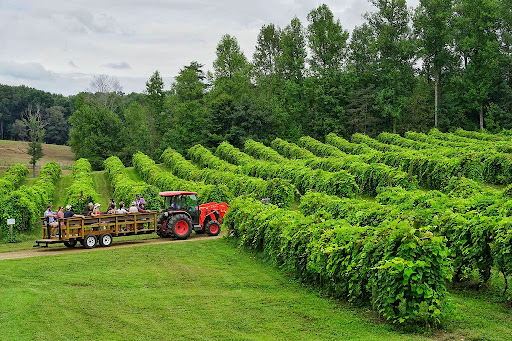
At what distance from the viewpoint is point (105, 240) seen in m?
20.3

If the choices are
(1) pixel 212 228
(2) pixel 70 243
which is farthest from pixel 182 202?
(2) pixel 70 243

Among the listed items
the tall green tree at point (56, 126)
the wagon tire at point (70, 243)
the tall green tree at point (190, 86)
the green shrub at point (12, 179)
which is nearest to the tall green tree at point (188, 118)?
the tall green tree at point (190, 86)

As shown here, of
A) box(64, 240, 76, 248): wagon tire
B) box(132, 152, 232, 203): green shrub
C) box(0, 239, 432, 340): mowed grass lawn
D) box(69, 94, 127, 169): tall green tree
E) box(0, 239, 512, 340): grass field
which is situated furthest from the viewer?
box(69, 94, 127, 169): tall green tree

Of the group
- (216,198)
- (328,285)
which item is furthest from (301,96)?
(328,285)

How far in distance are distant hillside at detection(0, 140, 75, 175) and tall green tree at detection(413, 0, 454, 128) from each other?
5909 centimetres

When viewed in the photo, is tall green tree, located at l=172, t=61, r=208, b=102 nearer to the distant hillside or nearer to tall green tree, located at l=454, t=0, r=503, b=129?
the distant hillside

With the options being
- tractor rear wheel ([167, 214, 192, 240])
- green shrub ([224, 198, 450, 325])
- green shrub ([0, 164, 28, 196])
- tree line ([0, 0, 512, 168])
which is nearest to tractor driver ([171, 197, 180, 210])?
tractor rear wheel ([167, 214, 192, 240])

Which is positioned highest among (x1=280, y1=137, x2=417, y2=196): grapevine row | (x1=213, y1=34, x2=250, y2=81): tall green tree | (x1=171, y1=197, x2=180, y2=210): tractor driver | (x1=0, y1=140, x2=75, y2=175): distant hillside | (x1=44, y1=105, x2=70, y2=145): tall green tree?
(x1=213, y1=34, x2=250, y2=81): tall green tree

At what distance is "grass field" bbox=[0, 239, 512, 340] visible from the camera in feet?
30.1

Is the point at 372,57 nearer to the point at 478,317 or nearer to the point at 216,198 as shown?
the point at 216,198

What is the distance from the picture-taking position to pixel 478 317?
9539mm

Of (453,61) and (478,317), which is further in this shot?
(453,61)

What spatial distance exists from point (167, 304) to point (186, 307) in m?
0.58

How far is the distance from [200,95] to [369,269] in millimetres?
69974
